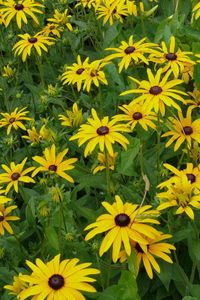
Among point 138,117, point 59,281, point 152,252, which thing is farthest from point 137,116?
point 59,281

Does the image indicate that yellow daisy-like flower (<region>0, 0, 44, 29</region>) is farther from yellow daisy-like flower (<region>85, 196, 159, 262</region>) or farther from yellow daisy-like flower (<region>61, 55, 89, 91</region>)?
yellow daisy-like flower (<region>85, 196, 159, 262</region>)

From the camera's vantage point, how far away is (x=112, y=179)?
2219mm

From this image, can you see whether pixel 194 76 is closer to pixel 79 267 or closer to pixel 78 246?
pixel 78 246

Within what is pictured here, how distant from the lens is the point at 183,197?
165cm

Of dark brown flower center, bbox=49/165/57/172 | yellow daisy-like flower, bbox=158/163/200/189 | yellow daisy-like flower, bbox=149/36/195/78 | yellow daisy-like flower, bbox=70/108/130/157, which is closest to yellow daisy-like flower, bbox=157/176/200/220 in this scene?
yellow daisy-like flower, bbox=158/163/200/189

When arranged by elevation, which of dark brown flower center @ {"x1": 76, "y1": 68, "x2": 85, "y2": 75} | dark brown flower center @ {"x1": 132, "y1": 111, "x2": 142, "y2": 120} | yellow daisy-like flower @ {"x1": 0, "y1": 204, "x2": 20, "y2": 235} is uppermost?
dark brown flower center @ {"x1": 132, "y1": 111, "x2": 142, "y2": 120}

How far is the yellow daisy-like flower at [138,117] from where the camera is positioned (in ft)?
6.79

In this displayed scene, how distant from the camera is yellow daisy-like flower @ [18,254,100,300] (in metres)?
1.49

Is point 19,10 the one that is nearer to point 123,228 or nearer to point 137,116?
point 137,116

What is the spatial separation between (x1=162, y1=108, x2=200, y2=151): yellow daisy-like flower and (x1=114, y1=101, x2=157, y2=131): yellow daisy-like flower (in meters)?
0.08

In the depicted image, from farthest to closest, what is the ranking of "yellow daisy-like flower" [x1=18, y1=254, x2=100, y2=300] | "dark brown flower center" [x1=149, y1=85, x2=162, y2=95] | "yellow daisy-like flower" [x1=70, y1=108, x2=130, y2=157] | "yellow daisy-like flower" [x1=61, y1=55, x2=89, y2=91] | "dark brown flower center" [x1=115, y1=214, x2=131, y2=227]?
"yellow daisy-like flower" [x1=61, y1=55, x2=89, y2=91]
"dark brown flower center" [x1=149, y1=85, x2=162, y2=95]
"yellow daisy-like flower" [x1=70, y1=108, x2=130, y2=157]
"dark brown flower center" [x1=115, y1=214, x2=131, y2=227]
"yellow daisy-like flower" [x1=18, y1=254, x2=100, y2=300]

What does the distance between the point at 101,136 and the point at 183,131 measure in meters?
0.34

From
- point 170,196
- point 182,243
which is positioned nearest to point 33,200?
point 182,243

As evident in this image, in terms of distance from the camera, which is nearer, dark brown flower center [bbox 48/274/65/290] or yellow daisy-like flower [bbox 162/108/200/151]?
dark brown flower center [bbox 48/274/65/290]
